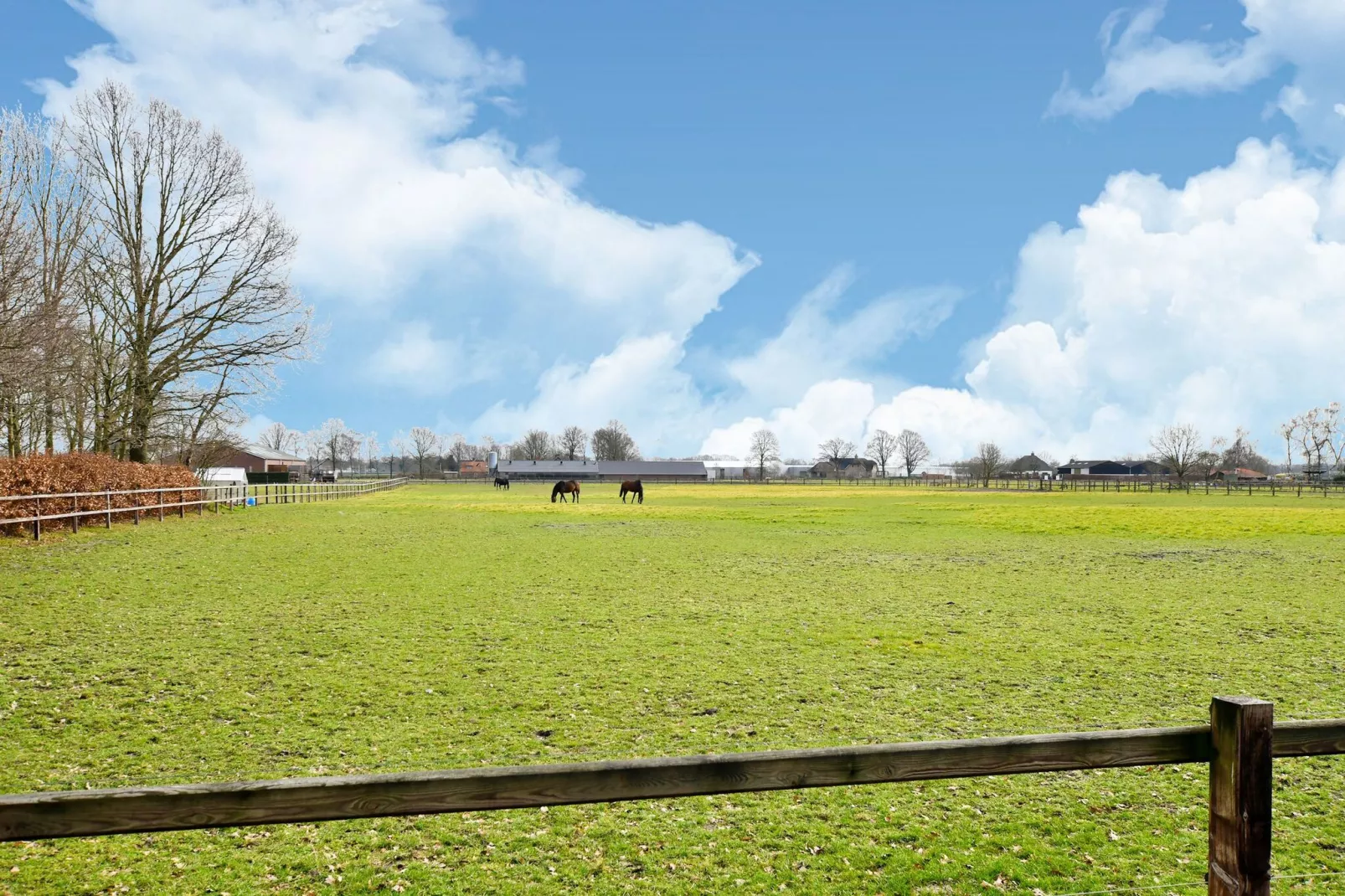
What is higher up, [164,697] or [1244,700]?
[1244,700]

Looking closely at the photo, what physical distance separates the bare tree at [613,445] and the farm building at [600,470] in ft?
18.5

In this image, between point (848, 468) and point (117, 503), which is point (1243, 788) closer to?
point (117, 503)

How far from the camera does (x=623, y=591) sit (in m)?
15.3

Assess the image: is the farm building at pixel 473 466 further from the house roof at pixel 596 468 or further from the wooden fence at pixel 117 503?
the wooden fence at pixel 117 503

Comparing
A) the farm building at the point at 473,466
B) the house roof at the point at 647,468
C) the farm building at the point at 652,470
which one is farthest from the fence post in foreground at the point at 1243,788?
the farm building at the point at 473,466

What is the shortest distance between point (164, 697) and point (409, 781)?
23.2ft

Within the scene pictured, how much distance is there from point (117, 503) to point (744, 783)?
108ft

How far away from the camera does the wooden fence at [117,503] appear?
926 inches

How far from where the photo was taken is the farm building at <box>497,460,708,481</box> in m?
152

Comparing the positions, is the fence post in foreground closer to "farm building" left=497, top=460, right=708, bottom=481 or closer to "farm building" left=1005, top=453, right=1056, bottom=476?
"farm building" left=497, top=460, right=708, bottom=481

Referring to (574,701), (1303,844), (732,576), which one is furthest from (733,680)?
(732,576)

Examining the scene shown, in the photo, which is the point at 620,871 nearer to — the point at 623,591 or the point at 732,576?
the point at 623,591

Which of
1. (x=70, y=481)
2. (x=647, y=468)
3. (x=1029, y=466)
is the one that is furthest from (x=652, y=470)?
(x=70, y=481)

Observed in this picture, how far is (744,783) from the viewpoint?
3180 mm
